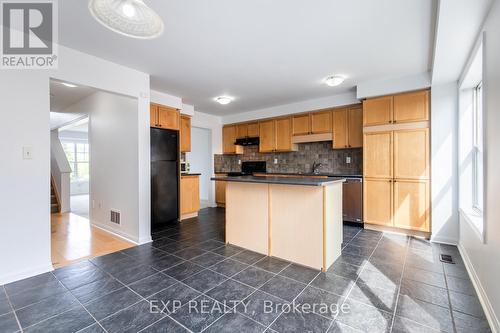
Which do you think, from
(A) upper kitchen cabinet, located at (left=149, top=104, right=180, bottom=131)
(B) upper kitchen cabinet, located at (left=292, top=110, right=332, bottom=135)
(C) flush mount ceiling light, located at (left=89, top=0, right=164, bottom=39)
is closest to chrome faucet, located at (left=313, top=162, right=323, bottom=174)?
(B) upper kitchen cabinet, located at (left=292, top=110, right=332, bottom=135)

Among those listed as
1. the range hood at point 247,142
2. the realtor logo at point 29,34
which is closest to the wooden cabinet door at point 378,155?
the range hood at point 247,142

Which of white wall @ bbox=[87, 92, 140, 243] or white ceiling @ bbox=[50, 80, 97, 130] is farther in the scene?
white ceiling @ bbox=[50, 80, 97, 130]

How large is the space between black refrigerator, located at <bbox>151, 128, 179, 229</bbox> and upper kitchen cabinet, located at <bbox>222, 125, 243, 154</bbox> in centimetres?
217

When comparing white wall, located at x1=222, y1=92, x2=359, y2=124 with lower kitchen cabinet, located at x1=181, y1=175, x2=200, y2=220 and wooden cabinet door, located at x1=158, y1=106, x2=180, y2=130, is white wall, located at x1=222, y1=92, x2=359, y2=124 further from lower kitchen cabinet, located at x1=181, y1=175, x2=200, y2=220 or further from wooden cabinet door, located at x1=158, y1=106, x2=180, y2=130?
lower kitchen cabinet, located at x1=181, y1=175, x2=200, y2=220

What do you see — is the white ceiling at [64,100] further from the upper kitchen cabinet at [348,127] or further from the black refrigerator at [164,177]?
the upper kitchen cabinet at [348,127]

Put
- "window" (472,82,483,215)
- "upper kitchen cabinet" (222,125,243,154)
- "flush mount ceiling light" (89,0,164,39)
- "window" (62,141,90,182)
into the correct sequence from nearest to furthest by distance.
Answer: "flush mount ceiling light" (89,0,164,39), "window" (472,82,483,215), "upper kitchen cabinet" (222,125,243,154), "window" (62,141,90,182)

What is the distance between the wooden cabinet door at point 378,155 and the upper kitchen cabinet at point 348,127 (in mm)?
382

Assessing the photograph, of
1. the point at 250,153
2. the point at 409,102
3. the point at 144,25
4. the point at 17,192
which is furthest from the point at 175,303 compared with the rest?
the point at 250,153

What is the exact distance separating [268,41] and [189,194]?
3.36 meters

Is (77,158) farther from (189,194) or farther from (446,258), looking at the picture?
(446,258)

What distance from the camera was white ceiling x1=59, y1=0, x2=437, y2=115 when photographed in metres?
1.98

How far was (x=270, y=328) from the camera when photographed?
154cm

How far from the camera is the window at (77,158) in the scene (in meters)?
9.07

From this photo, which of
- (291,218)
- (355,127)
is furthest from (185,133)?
(355,127)
